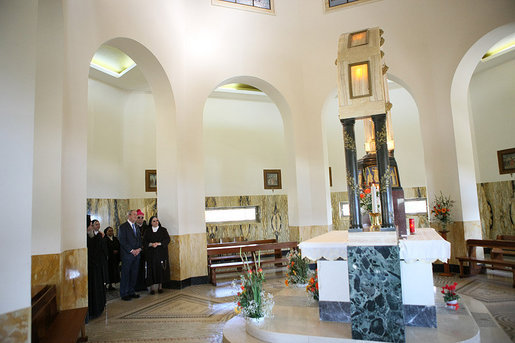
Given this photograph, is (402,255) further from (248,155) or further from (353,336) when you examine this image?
Result: (248,155)

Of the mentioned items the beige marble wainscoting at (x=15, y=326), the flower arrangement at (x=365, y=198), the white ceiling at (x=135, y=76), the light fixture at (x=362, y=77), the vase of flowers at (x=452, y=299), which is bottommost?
the vase of flowers at (x=452, y=299)

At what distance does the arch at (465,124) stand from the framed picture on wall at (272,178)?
6.66 meters

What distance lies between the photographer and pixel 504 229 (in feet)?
38.9

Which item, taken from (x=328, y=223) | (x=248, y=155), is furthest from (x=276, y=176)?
(x=328, y=223)

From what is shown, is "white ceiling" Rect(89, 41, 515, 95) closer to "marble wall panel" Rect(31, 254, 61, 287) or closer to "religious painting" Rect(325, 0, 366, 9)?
"religious painting" Rect(325, 0, 366, 9)

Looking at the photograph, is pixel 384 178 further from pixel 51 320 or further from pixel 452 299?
pixel 51 320

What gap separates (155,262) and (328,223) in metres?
4.75

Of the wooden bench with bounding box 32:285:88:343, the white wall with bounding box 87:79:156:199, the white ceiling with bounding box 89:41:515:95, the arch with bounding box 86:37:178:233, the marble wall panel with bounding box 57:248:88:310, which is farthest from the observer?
the white wall with bounding box 87:79:156:199

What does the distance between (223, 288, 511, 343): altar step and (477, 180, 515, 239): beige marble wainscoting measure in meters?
7.52

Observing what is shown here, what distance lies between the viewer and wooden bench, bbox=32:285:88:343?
13.1 feet

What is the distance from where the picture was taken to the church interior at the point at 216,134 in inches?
204

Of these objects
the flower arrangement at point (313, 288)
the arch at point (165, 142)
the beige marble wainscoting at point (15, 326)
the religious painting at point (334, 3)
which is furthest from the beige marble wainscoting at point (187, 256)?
the religious painting at point (334, 3)

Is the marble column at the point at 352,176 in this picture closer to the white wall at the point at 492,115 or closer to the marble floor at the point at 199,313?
the marble floor at the point at 199,313

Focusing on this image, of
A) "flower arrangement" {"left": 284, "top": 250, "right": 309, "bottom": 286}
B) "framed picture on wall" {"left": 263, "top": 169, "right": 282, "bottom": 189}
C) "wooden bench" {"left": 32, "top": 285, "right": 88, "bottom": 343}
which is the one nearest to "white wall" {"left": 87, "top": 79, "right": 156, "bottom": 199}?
"framed picture on wall" {"left": 263, "top": 169, "right": 282, "bottom": 189}
